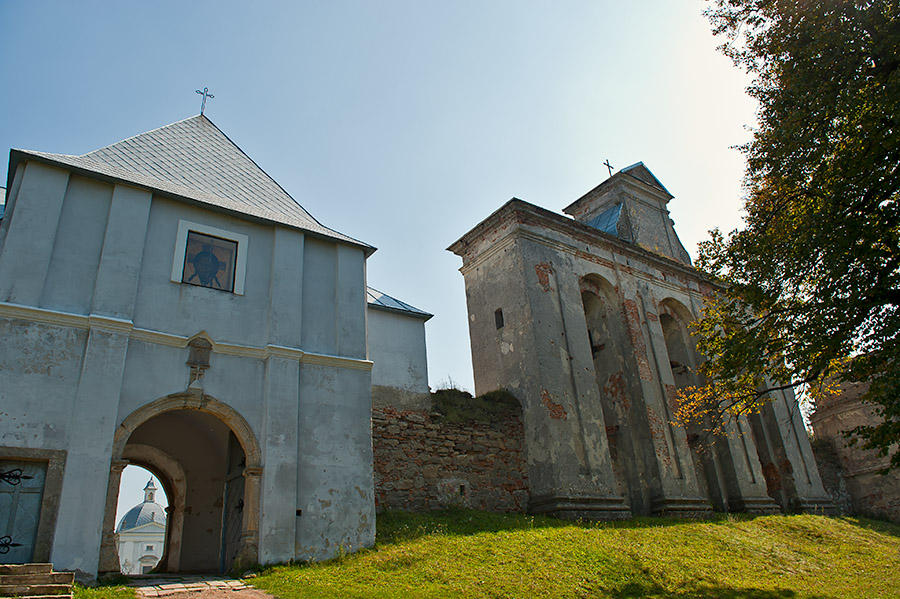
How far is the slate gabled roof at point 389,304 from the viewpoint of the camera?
1396cm

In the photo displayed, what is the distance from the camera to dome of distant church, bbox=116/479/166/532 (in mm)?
44688

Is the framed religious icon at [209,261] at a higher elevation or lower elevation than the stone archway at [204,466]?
higher

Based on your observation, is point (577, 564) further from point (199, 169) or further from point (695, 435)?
point (695, 435)

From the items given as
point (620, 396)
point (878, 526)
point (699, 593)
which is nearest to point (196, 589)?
point (699, 593)

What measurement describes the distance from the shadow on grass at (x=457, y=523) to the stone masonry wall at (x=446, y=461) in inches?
17.0

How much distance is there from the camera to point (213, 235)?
1059 centimetres

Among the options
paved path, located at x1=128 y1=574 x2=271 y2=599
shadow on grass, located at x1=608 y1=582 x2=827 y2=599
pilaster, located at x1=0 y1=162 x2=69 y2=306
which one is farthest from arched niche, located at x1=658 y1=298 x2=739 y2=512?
pilaster, located at x1=0 y1=162 x2=69 y2=306

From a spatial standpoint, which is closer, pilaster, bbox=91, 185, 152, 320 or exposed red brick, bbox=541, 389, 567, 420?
pilaster, bbox=91, 185, 152, 320

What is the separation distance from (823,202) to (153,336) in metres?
10.6

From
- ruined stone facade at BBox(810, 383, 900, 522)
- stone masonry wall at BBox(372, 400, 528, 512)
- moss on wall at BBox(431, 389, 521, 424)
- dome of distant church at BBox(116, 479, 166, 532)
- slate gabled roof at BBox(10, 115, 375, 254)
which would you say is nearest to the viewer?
slate gabled roof at BBox(10, 115, 375, 254)

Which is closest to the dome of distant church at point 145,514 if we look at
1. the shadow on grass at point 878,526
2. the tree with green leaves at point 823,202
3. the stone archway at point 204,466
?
the stone archway at point 204,466

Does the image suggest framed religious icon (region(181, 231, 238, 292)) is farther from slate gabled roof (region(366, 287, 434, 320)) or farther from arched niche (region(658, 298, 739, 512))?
arched niche (region(658, 298, 739, 512))

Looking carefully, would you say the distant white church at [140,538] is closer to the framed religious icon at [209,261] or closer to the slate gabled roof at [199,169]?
the slate gabled roof at [199,169]

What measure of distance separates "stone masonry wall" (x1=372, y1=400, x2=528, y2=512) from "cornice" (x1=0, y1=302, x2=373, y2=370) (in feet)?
5.88
